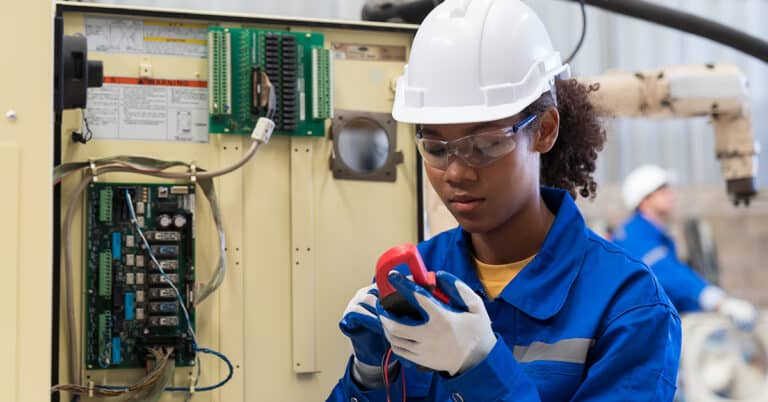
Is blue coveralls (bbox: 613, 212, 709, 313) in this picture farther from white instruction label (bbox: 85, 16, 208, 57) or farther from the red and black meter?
the red and black meter

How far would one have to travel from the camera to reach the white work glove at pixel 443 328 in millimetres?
1303

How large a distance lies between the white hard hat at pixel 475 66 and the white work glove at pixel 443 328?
32 centimetres

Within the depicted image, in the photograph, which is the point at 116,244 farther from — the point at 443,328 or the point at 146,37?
the point at 443,328

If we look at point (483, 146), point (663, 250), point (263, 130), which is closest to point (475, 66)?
point (483, 146)

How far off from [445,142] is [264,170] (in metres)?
0.73

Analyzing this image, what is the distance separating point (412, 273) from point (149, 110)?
1001 millimetres

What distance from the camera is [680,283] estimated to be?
4.40m

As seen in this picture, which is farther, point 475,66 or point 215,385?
point 215,385

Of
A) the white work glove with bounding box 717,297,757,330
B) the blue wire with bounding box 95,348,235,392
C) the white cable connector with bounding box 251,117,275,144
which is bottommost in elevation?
the white work glove with bounding box 717,297,757,330

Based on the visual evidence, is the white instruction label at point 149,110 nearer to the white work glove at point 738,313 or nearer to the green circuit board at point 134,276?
the green circuit board at point 134,276

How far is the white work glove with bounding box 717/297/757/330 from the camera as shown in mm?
4406

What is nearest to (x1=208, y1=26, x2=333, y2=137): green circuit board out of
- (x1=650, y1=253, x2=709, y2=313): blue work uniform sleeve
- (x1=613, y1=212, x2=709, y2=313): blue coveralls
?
(x1=613, y1=212, x2=709, y2=313): blue coveralls

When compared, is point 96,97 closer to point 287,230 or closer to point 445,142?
point 287,230

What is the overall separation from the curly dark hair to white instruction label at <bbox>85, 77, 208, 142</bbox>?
2.70 feet
